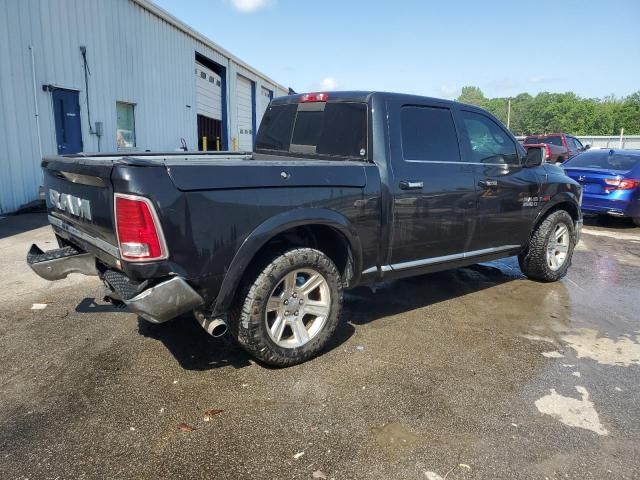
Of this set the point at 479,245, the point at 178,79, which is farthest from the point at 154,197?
the point at 178,79

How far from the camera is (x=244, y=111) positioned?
75.5 ft

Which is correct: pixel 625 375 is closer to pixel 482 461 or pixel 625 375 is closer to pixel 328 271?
pixel 482 461

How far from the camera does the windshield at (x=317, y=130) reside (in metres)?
3.95

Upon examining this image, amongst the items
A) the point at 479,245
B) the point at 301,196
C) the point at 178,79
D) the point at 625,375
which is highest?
the point at 178,79

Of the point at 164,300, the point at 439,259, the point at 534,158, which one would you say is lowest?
the point at 439,259

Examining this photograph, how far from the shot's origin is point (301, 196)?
3.33 m

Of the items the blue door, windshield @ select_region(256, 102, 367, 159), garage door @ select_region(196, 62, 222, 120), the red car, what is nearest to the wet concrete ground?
windshield @ select_region(256, 102, 367, 159)

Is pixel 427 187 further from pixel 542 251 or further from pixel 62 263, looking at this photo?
pixel 62 263

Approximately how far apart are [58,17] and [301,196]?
9699mm

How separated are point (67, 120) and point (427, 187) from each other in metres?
9.51

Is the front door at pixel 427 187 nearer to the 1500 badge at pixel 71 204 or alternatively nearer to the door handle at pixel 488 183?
the door handle at pixel 488 183

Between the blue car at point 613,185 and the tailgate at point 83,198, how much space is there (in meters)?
9.19

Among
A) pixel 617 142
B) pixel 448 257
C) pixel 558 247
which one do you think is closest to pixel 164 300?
pixel 448 257

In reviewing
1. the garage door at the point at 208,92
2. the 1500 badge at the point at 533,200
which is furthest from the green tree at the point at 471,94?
the 1500 badge at the point at 533,200
